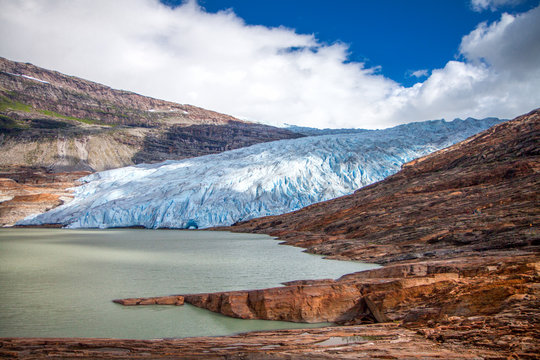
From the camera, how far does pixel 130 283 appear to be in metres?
11.6

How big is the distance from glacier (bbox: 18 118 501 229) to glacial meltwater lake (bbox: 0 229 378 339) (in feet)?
58.6

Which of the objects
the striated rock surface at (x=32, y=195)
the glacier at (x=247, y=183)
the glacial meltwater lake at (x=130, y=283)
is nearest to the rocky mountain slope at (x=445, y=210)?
the glacial meltwater lake at (x=130, y=283)

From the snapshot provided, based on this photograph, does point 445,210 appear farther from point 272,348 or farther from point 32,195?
point 32,195

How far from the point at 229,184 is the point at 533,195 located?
27772 mm

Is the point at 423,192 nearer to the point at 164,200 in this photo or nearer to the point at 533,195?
the point at 533,195

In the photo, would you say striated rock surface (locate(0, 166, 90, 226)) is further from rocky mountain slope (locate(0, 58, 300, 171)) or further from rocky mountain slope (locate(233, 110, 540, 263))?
rocky mountain slope (locate(233, 110, 540, 263))

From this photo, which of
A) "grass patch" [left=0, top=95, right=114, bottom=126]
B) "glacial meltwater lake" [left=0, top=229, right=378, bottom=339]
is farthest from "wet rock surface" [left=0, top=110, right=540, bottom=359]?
"grass patch" [left=0, top=95, right=114, bottom=126]

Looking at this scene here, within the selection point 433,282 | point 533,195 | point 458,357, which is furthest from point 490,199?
point 458,357

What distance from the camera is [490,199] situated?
1798cm

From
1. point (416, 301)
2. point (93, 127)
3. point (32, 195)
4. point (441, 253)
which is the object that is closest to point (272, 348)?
point (416, 301)

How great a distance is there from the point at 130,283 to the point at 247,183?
2813cm

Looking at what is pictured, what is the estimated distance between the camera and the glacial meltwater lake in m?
7.62

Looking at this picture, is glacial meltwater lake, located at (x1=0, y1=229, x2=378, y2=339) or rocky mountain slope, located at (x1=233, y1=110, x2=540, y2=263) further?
rocky mountain slope, located at (x1=233, y1=110, x2=540, y2=263)

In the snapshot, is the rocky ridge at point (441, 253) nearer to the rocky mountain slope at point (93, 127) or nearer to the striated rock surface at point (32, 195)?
the striated rock surface at point (32, 195)
